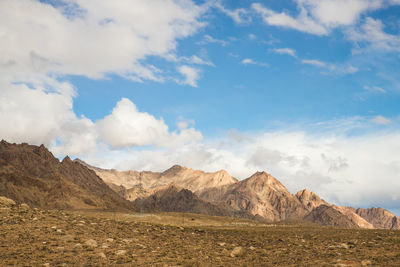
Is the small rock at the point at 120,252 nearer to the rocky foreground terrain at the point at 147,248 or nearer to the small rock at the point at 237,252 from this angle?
the rocky foreground terrain at the point at 147,248

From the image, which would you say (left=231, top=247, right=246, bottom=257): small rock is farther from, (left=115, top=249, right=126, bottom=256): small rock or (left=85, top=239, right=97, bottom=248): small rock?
(left=85, top=239, right=97, bottom=248): small rock

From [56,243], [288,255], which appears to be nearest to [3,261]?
[56,243]

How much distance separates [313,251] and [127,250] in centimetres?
→ 1439

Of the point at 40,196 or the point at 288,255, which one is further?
the point at 40,196

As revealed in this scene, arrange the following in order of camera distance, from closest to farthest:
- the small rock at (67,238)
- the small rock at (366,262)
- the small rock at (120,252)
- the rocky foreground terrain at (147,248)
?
1. the small rock at (366,262)
2. the rocky foreground terrain at (147,248)
3. the small rock at (120,252)
4. the small rock at (67,238)

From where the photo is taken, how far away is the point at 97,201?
17300 cm

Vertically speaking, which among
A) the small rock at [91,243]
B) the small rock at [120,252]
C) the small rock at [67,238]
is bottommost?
the small rock at [120,252]

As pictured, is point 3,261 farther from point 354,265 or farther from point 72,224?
point 354,265

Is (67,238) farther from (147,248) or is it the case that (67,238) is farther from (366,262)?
(366,262)

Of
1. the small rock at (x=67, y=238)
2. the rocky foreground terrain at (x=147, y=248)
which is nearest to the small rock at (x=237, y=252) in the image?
the rocky foreground terrain at (x=147, y=248)

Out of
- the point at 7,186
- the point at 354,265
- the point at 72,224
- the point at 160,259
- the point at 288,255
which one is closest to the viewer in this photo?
the point at 354,265

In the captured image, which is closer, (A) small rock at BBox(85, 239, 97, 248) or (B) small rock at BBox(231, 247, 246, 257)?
(A) small rock at BBox(85, 239, 97, 248)

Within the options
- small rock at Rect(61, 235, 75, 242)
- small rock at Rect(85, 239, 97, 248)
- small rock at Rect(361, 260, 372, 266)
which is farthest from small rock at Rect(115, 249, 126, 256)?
small rock at Rect(361, 260, 372, 266)

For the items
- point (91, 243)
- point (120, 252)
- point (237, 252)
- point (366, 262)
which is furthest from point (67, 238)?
point (366, 262)
